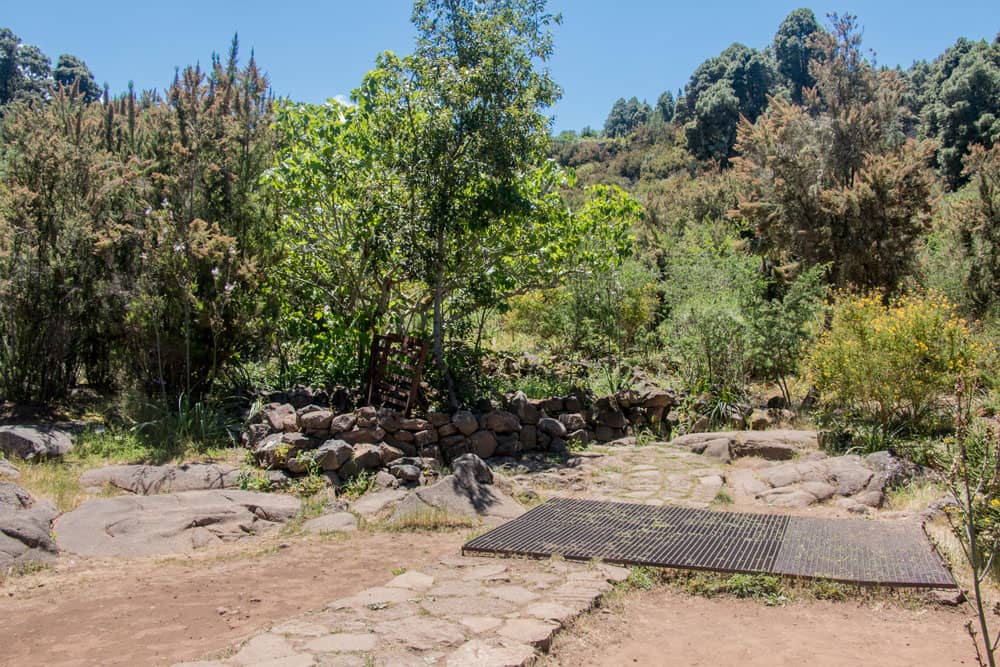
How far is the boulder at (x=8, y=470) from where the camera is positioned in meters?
6.59

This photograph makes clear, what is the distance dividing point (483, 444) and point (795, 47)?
58020mm

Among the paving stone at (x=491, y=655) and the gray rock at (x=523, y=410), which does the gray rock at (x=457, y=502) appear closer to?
the gray rock at (x=523, y=410)

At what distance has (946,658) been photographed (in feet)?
11.8

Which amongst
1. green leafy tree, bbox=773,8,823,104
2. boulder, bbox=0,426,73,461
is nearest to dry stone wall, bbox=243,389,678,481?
boulder, bbox=0,426,73,461

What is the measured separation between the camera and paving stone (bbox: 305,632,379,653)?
3486 mm

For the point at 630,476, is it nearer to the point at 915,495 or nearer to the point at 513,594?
the point at 915,495

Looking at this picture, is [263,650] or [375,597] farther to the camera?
[375,597]

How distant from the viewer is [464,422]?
27.9 feet

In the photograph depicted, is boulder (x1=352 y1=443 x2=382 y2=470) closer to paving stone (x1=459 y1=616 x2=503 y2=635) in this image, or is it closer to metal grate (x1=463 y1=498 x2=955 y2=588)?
metal grate (x1=463 y1=498 x2=955 y2=588)

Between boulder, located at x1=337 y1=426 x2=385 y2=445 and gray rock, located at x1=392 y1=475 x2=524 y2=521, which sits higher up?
boulder, located at x1=337 y1=426 x2=385 y2=445

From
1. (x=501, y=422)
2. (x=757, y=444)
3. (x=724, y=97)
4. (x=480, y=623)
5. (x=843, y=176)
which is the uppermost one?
(x=724, y=97)

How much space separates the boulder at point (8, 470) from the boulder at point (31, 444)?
1.01 feet

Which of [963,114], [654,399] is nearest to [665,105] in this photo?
[963,114]

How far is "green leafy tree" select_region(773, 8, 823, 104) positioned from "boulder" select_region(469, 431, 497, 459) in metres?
53.5
